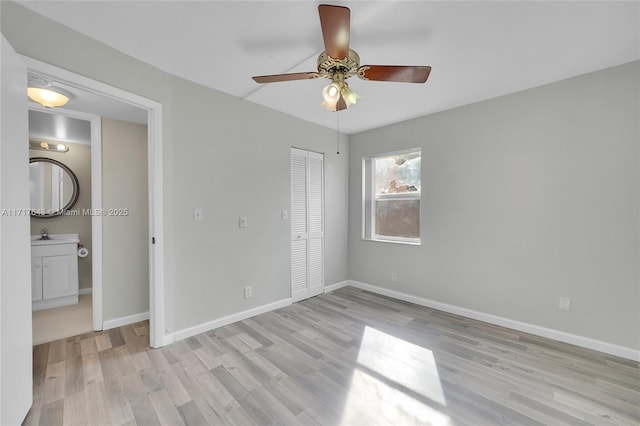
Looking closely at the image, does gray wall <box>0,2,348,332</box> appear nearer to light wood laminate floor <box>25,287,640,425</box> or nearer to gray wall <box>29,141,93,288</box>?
light wood laminate floor <box>25,287,640,425</box>

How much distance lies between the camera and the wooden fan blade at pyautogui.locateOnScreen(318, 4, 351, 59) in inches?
52.0

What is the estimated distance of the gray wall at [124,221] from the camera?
271cm

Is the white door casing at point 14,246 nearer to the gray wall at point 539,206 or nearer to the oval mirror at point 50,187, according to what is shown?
the oval mirror at point 50,187

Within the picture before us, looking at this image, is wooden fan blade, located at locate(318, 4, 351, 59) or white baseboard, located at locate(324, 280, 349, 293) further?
white baseboard, located at locate(324, 280, 349, 293)

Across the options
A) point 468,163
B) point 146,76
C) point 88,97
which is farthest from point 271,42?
point 468,163

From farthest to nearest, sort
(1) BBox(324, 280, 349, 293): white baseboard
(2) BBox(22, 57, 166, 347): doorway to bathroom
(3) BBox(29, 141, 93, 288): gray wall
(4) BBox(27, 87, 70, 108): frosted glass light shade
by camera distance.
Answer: (1) BBox(324, 280, 349, 293): white baseboard
(3) BBox(29, 141, 93, 288): gray wall
(2) BBox(22, 57, 166, 347): doorway to bathroom
(4) BBox(27, 87, 70, 108): frosted glass light shade

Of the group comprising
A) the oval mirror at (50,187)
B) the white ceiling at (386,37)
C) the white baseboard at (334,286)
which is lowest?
the white baseboard at (334,286)

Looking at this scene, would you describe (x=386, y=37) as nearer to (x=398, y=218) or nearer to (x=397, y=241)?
(x=398, y=218)

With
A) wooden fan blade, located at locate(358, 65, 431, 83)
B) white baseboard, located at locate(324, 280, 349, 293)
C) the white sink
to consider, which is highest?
wooden fan blade, located at locate(358, 65, 431, 83)

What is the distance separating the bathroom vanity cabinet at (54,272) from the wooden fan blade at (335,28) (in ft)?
13.5

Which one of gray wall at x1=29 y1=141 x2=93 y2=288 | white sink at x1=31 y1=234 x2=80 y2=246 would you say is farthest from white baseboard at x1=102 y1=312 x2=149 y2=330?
gray wall at x1=29 y1=141 x2=93 y2=288

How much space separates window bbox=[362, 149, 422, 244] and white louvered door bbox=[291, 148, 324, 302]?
768mm

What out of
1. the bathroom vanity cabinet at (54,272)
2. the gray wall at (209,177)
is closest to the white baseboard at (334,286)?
the gray wall at (209,177)

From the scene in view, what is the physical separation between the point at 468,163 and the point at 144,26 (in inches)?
128
